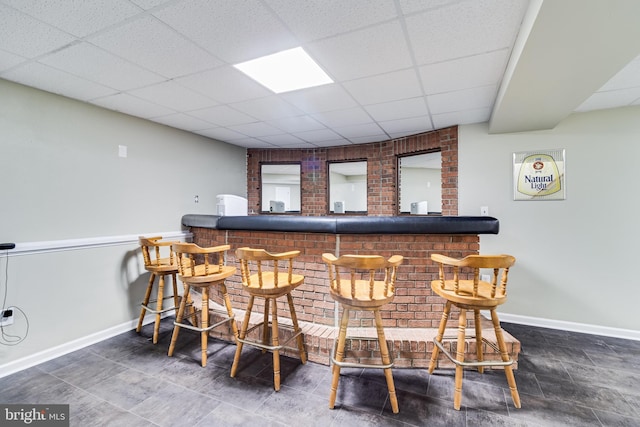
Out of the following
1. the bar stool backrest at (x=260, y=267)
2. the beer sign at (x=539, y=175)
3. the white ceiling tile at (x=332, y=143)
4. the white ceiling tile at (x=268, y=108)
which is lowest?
the bar stool backrest at (x=260, y=267)

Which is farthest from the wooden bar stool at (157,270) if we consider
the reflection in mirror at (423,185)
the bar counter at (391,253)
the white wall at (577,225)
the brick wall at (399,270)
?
the reflection in mirror at (423,185)

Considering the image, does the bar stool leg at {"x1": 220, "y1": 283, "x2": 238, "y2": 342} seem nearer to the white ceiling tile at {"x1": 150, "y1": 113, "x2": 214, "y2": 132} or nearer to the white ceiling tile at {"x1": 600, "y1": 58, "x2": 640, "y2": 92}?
the white ceiling tile at {"x1": 150, "y1": 113, "x2": 214, "y2": 132}

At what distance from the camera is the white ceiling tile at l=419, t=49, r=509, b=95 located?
2076mm

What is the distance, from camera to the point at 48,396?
6.63 feet

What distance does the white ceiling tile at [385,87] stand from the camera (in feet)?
7.80

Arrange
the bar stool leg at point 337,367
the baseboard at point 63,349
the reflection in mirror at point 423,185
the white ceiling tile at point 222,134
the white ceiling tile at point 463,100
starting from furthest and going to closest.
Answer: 1. the reflection in mirror at point 423,185
2. the white ceiling tile at point 222,134
3. the white ceiling tile at point 463,100
4. the baseboard at point 63,349
5. the bar stool leg at point 337,367

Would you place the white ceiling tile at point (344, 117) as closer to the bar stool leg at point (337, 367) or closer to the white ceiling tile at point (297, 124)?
the white ceiling tile at point (297, 124)

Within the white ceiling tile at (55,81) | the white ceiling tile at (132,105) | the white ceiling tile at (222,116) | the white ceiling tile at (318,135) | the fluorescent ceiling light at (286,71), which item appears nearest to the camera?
the fluorescent ceiling light at (286,71)

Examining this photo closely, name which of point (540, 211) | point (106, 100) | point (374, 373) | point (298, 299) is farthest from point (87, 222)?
point (540, 211)

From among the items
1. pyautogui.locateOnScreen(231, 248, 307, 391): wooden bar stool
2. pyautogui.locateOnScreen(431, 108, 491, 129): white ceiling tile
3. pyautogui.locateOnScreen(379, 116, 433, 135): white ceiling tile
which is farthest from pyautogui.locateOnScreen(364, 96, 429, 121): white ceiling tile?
pyautogui.locateOnScreen(231, 248, 307, 391): wooden bar stool

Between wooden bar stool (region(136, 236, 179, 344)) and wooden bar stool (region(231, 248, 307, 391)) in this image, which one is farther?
wooden bar stool (region(136, 236, 179, 344))

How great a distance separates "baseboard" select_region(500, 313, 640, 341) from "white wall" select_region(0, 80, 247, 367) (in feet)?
15.2

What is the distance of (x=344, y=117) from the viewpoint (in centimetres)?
345

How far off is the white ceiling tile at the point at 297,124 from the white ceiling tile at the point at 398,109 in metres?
0.79
